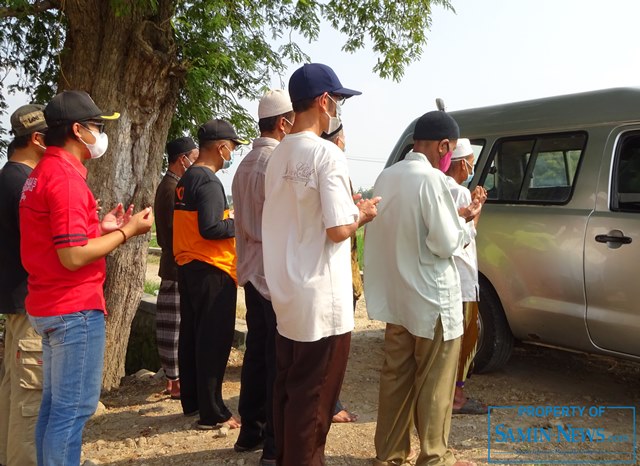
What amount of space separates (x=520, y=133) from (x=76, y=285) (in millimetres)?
3805

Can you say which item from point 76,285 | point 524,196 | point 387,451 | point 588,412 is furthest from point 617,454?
point 76,285

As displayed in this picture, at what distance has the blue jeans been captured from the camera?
9.15ft

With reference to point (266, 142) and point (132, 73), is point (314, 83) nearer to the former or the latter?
point (266, 142)

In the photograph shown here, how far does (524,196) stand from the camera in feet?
17.0

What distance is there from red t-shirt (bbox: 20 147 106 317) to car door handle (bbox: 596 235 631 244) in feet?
10.9

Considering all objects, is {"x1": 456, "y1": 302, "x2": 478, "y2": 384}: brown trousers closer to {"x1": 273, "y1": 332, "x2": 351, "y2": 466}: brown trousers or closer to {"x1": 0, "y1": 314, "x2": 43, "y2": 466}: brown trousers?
{"x1": 273, "y1": 332, "x2": 351, "y2": 466}: brown trousers

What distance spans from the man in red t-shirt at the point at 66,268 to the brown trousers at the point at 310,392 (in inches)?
34.2

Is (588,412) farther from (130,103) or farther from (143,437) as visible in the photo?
(130,103)

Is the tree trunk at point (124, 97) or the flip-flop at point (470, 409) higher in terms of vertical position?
the tree trunk at point (124, 97)

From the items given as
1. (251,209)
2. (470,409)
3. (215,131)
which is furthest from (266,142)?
(470,409)

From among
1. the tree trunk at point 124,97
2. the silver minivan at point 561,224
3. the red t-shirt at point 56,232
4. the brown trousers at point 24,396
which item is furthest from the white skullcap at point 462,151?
the tree trunk at point 124,97

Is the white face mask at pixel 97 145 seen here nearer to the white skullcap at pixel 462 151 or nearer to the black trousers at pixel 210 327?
the black trousers at pixel 210 327

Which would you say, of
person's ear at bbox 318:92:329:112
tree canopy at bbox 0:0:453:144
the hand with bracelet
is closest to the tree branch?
tree canopy at bbox 0:0:453:144

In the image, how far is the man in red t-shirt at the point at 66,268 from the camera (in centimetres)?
270
